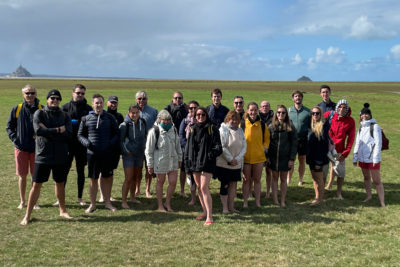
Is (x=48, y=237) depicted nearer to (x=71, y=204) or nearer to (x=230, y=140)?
(x=71, y=204)

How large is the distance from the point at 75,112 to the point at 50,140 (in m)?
1.23

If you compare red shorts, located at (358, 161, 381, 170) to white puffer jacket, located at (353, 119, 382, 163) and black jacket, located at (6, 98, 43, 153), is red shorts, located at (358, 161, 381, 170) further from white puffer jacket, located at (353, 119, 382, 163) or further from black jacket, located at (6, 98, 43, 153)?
black jacket, located at (6, 98, 43, 153)

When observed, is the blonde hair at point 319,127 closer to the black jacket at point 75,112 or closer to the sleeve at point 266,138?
the sleeve at point 266,138

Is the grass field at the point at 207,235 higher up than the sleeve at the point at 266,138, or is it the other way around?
the sleeve at the point at 266,138

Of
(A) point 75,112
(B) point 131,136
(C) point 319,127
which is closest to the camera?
(B) point 131,136

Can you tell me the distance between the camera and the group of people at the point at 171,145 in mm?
6426

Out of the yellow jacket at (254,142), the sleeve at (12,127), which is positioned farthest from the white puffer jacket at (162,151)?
the sleeve at (12,127)

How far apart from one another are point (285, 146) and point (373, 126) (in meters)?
2.11

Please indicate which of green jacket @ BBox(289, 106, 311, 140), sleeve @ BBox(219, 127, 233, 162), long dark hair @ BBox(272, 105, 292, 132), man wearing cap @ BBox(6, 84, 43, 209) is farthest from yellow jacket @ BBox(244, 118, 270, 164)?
man wearing cap @ BBox(6, 84, 43, 209)

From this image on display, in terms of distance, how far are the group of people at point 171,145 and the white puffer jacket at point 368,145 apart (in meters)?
0.02

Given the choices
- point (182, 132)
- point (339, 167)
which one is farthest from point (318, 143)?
point (182, 132)

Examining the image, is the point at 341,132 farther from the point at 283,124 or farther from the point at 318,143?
the point at 283,124

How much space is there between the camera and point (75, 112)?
729cm

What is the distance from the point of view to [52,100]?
6.24m
